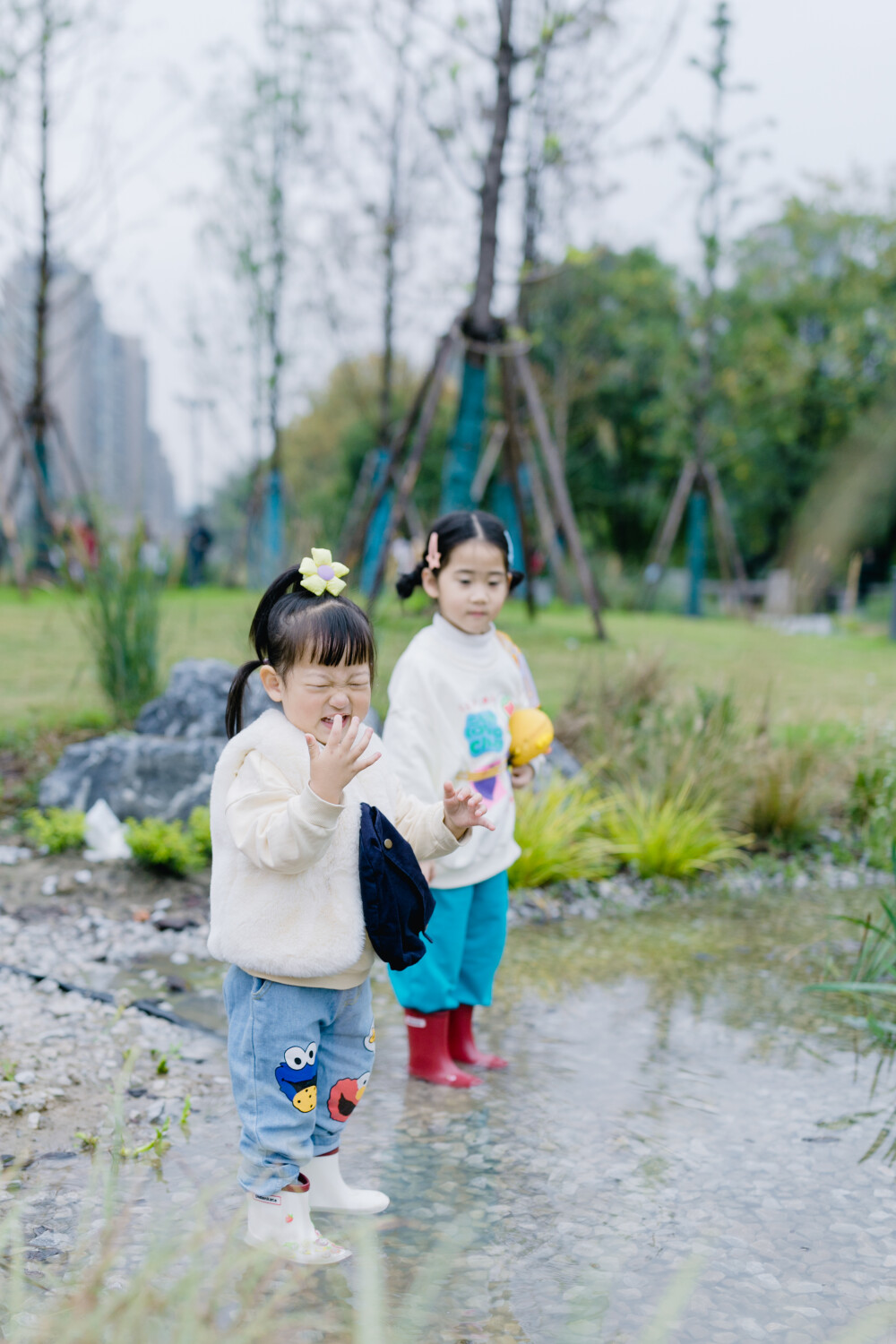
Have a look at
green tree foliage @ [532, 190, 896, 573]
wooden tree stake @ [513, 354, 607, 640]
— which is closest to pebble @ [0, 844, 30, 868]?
wooden tree stake @ [513, 354, 607, 640]

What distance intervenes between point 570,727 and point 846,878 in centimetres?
154

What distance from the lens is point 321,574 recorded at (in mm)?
2133

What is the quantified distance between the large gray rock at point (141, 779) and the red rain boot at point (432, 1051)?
2.02m

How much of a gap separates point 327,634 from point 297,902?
0.49 meters

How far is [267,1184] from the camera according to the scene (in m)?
2.07

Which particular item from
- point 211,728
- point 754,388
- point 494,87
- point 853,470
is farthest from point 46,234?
point 853,470

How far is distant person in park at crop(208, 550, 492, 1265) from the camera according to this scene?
6.72 ft

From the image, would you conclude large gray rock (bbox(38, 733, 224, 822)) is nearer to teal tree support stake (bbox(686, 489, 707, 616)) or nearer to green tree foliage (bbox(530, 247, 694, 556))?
teal tree support stake (bbox(686, 489, 707, 616))

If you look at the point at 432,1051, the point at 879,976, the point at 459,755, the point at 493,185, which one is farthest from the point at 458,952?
the point at 493,185

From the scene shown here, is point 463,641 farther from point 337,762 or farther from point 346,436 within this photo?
point 346,436

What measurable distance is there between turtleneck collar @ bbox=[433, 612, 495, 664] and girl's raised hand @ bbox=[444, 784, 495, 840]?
0.93 metres

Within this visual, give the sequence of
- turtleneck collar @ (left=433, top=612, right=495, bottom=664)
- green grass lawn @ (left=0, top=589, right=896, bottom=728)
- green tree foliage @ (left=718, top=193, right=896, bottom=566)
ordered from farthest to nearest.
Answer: green tree foliage @ (left=718, top=193, right=896, bottom=566) → green grass lawn @ (left=0, top=589, right=896, bottom=728) → turtleneck collar @ (left=433, top=612, right=495, bottom=664)

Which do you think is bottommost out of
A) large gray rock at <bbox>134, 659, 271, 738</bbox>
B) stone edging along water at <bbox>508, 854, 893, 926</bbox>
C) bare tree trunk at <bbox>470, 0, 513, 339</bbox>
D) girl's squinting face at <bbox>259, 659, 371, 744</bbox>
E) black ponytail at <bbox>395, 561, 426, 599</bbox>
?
stone edging along water at <bbox>508, 854, 893, 926</bbox>

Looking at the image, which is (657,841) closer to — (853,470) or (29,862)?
(29,862)
